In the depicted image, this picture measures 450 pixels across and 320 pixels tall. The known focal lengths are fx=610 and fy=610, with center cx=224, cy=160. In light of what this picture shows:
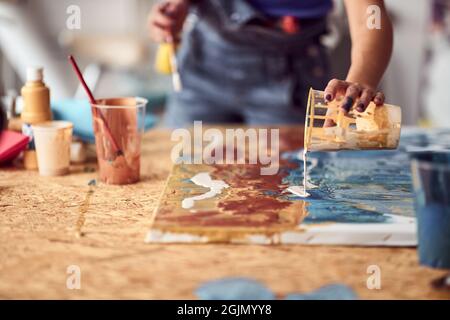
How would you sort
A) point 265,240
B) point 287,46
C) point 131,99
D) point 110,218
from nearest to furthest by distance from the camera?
point 265,240 < point 110,218 < point 131,99 < point 287,46

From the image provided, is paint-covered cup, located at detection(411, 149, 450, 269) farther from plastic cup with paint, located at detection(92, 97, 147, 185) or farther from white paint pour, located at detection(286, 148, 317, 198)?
plastic cup with paint, located at detection(92, 97, 147, 185)

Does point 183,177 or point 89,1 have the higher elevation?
point 89,1

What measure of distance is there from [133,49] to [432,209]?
350 cm

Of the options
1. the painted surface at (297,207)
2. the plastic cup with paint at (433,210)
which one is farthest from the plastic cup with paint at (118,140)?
the plastic cup with paint at (433,210)

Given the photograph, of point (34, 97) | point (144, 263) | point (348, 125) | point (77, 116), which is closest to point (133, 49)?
point (77, 116)

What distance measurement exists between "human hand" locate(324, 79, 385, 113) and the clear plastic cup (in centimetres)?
1

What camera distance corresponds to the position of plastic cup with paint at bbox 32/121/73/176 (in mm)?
1216

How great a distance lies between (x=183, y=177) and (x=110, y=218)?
0.21 metres

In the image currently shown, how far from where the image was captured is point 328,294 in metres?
0.75

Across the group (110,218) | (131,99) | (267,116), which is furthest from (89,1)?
(110,218)

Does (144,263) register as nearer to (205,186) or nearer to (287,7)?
(205,186)
